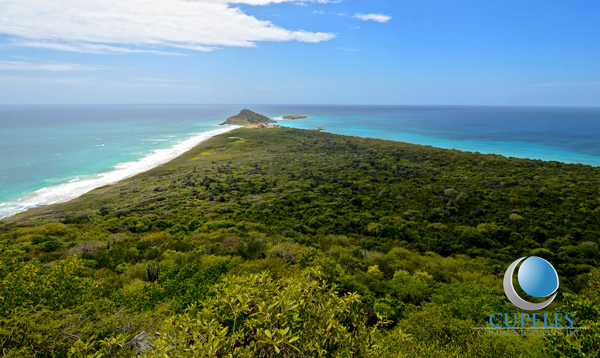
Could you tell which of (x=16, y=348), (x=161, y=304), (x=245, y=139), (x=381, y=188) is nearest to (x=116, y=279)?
(x=161, y=304)

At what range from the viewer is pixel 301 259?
13.9 m

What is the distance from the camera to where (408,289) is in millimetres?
13461

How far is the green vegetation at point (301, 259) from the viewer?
4.89m

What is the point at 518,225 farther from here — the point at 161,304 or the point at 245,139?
the point at 245,139

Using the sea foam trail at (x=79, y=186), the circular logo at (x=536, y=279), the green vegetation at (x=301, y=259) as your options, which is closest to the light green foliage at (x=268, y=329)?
the green vegetation at (x=301, y=259)

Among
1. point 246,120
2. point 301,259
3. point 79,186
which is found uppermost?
point 246,120

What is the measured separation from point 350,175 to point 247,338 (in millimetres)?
38542

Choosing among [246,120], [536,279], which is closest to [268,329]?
[536,279]

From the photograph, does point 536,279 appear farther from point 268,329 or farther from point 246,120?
point 246,120

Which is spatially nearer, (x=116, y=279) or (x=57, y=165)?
(x=116, y=279)

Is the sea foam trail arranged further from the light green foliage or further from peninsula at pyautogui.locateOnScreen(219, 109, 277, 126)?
peninsula at pyautogui.locateOnScreen(219, 109, 277, 126)

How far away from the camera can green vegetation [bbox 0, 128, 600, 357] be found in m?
4.89

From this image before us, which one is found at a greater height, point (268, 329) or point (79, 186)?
point (268, 329)

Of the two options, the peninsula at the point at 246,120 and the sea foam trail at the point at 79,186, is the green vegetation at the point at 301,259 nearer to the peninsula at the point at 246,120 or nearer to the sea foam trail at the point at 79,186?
the sea foam trail at the point at 79,186
